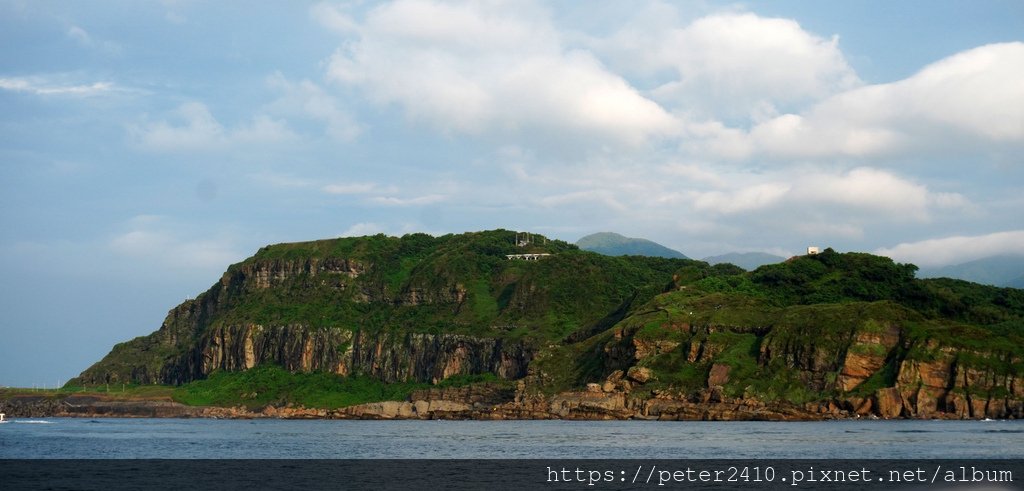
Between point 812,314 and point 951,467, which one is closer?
point 951,467

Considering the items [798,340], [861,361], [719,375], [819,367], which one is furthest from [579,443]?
[798,340]

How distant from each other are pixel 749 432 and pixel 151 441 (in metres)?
66.6

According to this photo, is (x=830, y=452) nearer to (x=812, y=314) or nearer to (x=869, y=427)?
(x=869, y=427)

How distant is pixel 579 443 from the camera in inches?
4323

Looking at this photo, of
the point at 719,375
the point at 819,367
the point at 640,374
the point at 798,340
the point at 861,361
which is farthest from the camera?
the point at 640,374

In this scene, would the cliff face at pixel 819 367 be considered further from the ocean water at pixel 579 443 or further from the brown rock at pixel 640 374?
the ocean water at pixel 579 443

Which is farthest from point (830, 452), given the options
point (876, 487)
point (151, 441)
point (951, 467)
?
point (151, 441)

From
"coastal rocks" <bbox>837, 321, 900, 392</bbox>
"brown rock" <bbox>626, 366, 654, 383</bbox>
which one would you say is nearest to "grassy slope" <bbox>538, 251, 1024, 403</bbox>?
"coastal rocks" <bbox>837, 321, 900, 392</bbox>

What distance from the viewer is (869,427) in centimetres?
13562

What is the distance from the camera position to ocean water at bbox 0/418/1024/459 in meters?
93.6

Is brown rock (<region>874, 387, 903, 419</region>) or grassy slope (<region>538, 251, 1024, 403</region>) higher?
grassy slope (<region>538, 251, 1024, 403</region>)

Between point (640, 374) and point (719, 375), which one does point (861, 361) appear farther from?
point (640, 374)

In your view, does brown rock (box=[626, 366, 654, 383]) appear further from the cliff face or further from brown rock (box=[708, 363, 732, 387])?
brown rock (box=[708, 363, 732, 387])

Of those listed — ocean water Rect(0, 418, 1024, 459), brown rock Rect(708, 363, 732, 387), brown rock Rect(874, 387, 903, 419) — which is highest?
brown rock Rect(708, 363, 732, 387)
